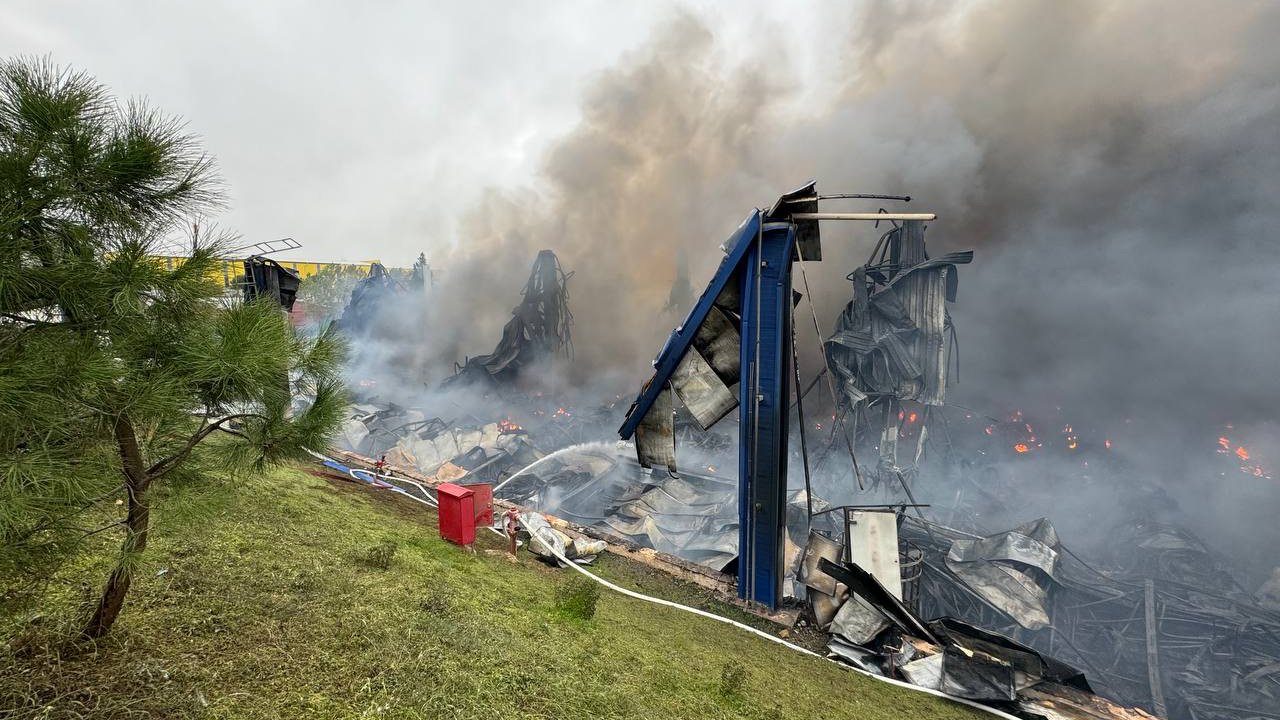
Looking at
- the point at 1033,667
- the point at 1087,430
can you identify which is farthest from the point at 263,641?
the point at 1087,430

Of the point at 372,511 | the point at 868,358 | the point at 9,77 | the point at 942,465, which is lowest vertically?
the point at 942,465

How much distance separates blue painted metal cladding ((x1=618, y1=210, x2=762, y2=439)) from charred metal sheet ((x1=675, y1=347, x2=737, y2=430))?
0.14 meters

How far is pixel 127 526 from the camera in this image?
2.29 m

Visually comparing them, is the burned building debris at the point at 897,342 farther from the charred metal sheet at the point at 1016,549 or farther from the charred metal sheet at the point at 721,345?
the charred metal sheet at the point at 721,345

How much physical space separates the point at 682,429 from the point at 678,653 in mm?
14381

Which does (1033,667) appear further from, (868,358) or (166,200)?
(868,358)

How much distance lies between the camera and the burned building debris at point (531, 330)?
78.1 feet

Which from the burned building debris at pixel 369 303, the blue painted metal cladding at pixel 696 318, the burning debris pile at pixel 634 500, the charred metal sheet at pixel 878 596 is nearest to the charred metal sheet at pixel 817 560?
the charred metal sheet at pixel 878 596

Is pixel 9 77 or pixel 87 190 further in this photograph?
pixel 87 190

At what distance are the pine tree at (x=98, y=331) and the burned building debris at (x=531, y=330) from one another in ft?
71.0

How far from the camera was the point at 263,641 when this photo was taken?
105 inches

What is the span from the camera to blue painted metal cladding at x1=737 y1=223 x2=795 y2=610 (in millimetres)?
5789

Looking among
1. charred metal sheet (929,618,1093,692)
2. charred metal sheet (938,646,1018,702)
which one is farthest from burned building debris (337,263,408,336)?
charred metal sheet (938,646,1018,702)

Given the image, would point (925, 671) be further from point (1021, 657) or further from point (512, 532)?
point (512, 532)
